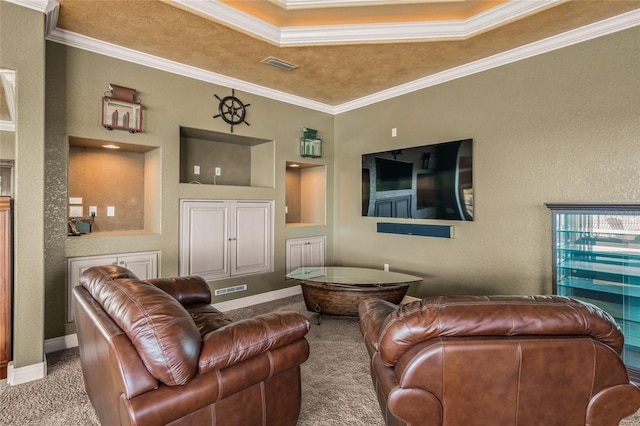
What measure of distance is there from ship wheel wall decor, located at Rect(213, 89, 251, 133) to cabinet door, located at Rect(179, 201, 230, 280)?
104cm

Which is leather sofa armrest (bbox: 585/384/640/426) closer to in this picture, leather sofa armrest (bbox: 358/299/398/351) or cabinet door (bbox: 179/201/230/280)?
leather sofa armrest (bbox: 358/299/398/351)

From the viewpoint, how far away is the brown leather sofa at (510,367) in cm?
125

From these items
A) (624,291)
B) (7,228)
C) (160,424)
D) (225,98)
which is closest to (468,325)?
(160,424)

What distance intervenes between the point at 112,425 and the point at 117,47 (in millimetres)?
3304

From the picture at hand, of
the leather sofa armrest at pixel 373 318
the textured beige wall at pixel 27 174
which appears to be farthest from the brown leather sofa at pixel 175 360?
the textured beige wall at pixel 27 174

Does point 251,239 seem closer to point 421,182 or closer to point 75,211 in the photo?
point 75,211

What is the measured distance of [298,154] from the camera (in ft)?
16.1

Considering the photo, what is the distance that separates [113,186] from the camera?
383 centimetres

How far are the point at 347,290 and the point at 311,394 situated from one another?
1.29 meters

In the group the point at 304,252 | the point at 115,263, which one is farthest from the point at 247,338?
the point at 304,252

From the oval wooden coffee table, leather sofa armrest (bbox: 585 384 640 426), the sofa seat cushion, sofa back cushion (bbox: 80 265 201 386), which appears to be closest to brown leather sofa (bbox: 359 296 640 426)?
leather sofa armrest (bbox: 585 384 640 426)

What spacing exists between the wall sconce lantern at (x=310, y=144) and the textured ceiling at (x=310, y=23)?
1.05 metres

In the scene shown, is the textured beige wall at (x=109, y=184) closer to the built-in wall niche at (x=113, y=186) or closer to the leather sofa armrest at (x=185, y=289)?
the built-in wall niche at (x=113, y=186)

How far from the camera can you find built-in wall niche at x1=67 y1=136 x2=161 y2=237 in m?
3.55
